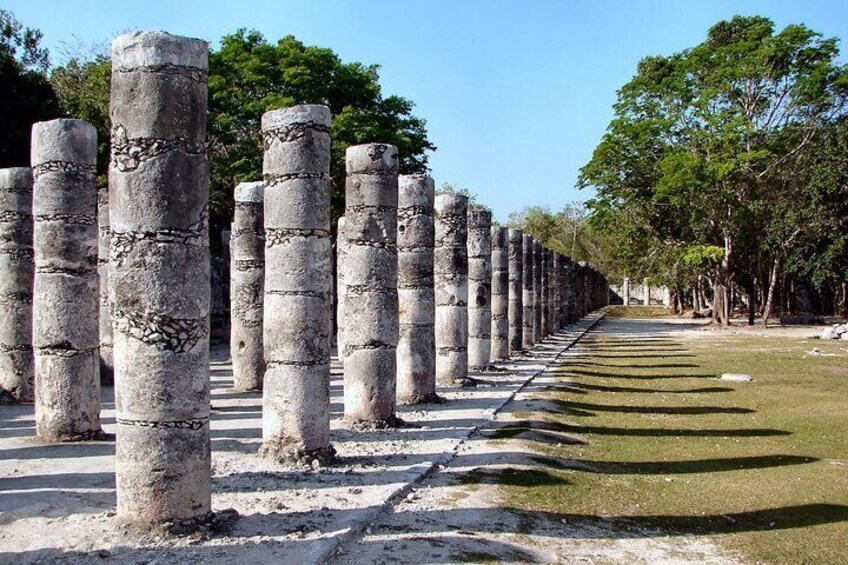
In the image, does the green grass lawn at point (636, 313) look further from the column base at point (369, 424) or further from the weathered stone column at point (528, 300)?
the column base at point (369, 424)

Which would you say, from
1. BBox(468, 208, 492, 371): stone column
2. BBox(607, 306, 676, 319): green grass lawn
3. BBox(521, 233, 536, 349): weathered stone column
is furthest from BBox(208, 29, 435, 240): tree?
BBox(607, 306, 676, 319): green grass lawn

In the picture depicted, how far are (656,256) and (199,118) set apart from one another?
30150 millimetres

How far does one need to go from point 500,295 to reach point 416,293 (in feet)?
26.4

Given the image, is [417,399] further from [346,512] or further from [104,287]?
[346,512]

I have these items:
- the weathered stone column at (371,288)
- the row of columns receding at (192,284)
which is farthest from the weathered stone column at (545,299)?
the weathered stone column at (371,288)

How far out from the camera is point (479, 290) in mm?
18547

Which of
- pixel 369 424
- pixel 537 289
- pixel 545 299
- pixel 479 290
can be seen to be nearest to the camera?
pixel 369 424

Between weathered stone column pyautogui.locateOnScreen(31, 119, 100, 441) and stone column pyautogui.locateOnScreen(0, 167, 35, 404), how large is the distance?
121 inches

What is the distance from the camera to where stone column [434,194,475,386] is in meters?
15.7

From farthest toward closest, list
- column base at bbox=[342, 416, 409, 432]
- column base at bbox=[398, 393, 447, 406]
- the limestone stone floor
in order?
column base at bbox=[398, 393, 447, 406] < column base at bbox=[342, 416, 409, 432] < the limestone stone floor

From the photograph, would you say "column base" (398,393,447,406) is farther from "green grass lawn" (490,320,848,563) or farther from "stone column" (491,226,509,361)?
"stone column" (491,226,509,361)

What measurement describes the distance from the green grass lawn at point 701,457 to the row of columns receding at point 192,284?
7.53 feet

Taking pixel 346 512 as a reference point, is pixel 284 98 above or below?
above

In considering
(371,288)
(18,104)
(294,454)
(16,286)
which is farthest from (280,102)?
(294,454)
